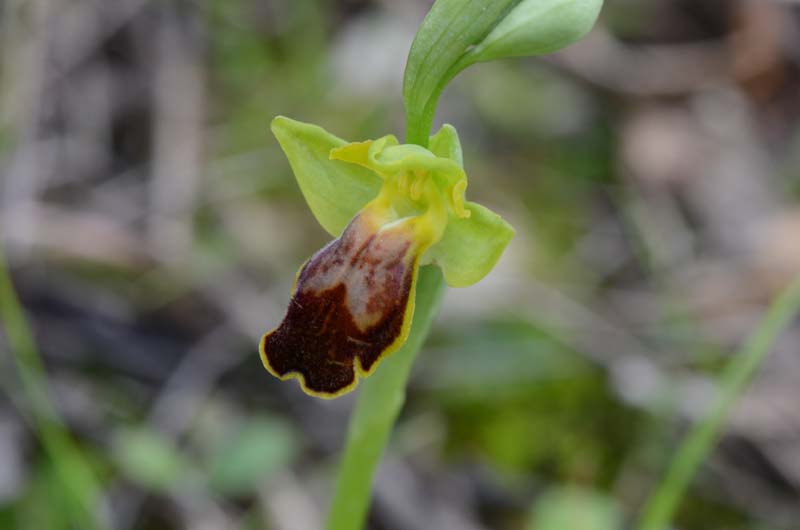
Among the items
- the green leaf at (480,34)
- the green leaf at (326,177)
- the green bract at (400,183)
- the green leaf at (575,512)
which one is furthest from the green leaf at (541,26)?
the green leaf at (575,512)

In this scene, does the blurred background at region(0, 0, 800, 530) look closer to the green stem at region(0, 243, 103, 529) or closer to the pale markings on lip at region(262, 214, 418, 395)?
the green stem at region(0, 243, 103, 529)

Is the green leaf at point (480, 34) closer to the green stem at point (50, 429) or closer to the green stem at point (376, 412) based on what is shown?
the green stem at point (376, 412)

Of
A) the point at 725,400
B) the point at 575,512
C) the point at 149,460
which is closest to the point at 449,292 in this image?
the point at 575,512

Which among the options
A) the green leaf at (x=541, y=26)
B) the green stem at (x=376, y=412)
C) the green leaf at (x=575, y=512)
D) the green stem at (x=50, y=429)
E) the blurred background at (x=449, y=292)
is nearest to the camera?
the green leaf at (x=541, y=26)

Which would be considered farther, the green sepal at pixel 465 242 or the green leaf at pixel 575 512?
the green leaf at pixel 575 512

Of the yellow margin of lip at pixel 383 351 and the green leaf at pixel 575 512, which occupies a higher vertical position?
the green leaf at pixel 575 512
